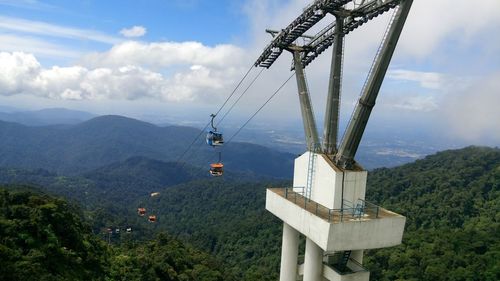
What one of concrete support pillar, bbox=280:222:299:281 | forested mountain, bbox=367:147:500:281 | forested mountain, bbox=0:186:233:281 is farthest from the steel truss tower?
forested mountain, bbox=367:147:500:281

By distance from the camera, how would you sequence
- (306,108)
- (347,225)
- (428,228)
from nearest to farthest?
(347,225), (306,108), (428,228)

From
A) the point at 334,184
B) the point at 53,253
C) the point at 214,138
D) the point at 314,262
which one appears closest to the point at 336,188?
the point at 334,184

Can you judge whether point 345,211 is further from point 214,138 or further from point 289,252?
point 214,138

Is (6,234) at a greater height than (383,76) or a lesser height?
lesser

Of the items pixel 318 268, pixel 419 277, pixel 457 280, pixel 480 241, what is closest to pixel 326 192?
pixel 318 268

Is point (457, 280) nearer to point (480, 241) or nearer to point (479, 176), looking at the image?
point (480, 241)
